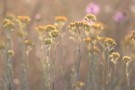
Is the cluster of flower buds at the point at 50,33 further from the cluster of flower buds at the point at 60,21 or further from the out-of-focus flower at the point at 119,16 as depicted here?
the out-of-focus flower at the point at 119,16

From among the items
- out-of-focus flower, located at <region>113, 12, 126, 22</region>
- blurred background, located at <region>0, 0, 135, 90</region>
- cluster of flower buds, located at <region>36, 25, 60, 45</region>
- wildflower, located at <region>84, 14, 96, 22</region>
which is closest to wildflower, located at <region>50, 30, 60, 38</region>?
cluster of flower buds, located at <region>36, 25, 60, 45</region>

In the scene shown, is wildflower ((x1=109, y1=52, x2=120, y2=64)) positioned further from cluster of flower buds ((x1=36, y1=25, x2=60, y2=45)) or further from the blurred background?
the blurred background

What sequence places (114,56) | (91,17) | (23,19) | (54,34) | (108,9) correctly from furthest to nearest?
(108,9) → (23,19) → (91,17) → (114,56) → (54,34)

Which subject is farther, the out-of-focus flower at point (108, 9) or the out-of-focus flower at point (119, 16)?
the out-of-focus flower at point (108, 9)

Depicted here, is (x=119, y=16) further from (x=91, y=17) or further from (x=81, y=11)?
(x=91, y=17)

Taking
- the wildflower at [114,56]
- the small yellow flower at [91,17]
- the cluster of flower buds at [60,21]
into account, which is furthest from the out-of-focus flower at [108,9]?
the wildflower at [114,56]

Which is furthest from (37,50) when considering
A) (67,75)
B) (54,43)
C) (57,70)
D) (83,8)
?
(54,43)

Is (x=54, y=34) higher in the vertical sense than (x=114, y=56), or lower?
higher

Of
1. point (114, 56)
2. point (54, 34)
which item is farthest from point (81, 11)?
point (54, 34)

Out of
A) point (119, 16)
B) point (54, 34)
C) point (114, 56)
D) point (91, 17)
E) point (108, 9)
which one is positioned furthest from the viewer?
point (108, 9)

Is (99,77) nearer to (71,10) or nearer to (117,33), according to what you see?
(117,33)
